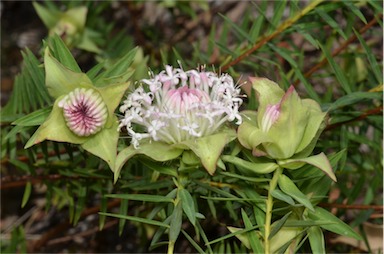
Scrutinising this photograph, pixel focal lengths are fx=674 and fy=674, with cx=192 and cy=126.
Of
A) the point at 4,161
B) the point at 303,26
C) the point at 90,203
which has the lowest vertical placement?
the point at 90,203

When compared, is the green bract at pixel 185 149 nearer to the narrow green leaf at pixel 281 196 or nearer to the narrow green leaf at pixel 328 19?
the narrow green leaf at pixel 281 196

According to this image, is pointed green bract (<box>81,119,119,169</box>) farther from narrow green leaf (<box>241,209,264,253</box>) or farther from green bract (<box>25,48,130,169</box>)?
narrow green leaf (<box>241,209,264,253</box>)

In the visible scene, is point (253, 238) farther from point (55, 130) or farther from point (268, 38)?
point (268, 38)

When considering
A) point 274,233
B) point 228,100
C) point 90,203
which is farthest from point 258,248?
point 90,203

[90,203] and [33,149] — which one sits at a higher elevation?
[33,149]

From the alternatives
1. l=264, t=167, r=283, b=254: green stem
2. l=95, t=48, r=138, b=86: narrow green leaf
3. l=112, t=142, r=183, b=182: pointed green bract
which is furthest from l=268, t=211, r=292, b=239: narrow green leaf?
l=95, t=48, r=138, b=86: narrow green leaf

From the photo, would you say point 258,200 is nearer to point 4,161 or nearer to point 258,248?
point 258,248

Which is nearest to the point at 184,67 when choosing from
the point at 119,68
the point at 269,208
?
the point at 119,68
